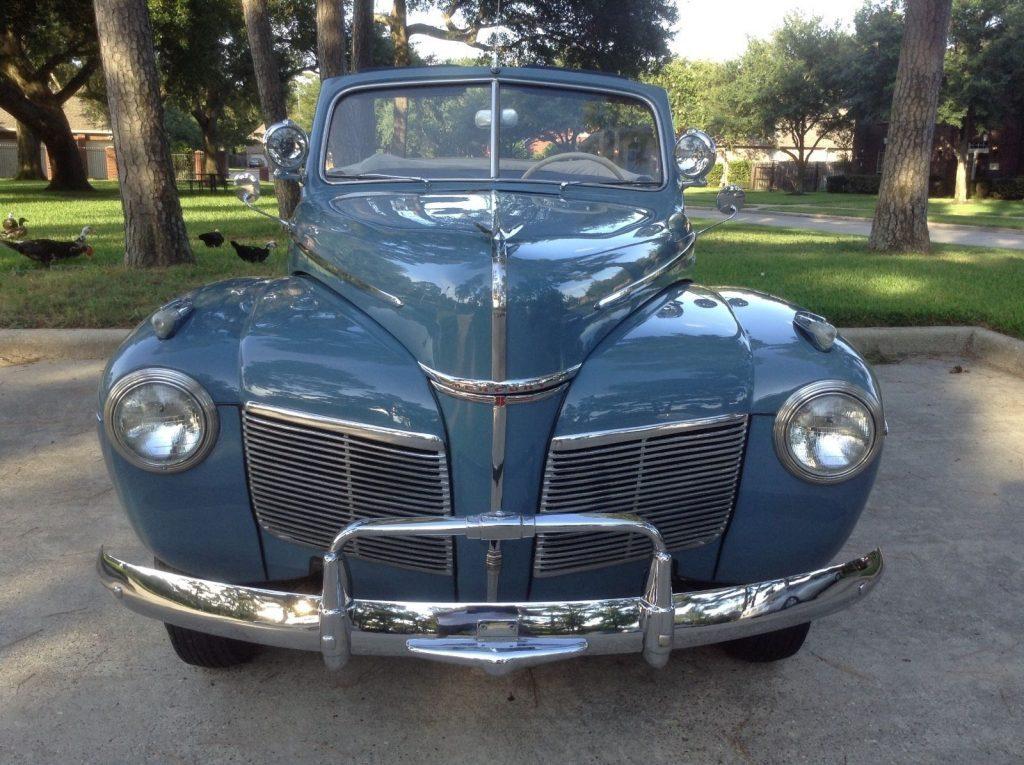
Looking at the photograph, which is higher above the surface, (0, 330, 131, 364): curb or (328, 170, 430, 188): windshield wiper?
(328, 170, 430, 188): windshield wiper

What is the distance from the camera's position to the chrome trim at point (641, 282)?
7.33 feet

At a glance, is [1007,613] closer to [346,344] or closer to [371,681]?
[371,681]

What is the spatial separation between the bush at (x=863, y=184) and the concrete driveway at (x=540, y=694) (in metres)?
34.7

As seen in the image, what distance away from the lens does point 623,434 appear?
2.00 m

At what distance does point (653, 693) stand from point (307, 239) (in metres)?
1.71

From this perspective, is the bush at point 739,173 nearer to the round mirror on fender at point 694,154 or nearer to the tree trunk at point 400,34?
the tree trunk at point 400,34

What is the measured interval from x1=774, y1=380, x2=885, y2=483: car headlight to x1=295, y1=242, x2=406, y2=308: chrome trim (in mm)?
978

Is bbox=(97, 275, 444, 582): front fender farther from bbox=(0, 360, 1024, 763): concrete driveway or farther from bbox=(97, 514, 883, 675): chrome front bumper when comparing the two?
bbox=(0, 360, 1024, 763): concrete driveway

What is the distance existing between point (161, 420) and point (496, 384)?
798 mm

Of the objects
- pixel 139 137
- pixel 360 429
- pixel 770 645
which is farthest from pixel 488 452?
pixel 139 137

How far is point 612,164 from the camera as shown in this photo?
3436 millimetres

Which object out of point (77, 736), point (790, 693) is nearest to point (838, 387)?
point (790, 693)

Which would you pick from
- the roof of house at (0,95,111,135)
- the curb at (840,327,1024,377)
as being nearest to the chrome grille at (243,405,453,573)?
the curb at (840,327,1024,377)

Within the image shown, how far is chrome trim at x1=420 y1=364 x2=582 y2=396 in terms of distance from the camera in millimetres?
1935
